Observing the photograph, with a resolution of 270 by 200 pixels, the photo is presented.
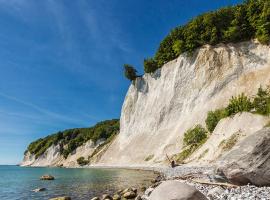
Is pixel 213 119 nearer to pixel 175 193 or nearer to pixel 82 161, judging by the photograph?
pixel 175 193

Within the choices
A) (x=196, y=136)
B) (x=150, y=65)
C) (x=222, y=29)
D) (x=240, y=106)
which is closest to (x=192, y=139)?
(x=196, y=136)

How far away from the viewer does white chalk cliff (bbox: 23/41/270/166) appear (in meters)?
56.2

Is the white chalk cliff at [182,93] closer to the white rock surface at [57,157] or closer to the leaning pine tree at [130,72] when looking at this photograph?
the leaning pine tree at [130,72]

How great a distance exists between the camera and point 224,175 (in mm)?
14867

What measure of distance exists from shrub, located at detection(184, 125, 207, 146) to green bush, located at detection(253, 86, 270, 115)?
10798 millimetres

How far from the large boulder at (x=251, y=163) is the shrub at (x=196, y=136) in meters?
36.0

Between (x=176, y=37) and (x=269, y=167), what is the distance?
61526 millimetres

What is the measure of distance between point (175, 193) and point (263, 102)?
3596 centimetres

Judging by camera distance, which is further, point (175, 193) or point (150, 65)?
point (150, 65)

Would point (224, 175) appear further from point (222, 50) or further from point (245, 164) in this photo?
point (222, 50)

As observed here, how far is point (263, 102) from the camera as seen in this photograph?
140 feet

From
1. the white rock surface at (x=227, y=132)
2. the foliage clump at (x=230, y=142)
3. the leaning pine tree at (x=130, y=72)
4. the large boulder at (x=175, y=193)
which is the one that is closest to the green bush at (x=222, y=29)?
the leaning pine tree at (x=130, y=72)

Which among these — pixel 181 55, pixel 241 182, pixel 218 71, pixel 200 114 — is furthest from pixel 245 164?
A: pixel 181 55

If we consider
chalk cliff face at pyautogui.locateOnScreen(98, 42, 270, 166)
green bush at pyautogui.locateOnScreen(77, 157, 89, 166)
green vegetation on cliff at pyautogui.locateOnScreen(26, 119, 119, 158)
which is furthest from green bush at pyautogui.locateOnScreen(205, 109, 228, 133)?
green vegetation on cliff at pyautogui.locateOnScreen(26, 119, 119, 158)
